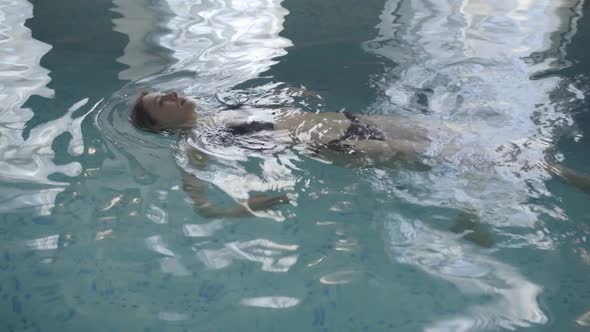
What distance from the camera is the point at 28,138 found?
11.6 ft

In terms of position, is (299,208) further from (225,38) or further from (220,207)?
(225,38)

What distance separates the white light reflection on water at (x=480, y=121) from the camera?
236cm

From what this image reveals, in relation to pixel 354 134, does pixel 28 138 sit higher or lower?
lower

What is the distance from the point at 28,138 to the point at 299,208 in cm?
186

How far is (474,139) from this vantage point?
297cm

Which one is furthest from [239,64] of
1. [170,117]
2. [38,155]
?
[38,155]

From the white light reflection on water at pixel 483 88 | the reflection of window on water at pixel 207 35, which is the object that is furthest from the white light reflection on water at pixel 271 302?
the reflection of window on water at pixel 207 35

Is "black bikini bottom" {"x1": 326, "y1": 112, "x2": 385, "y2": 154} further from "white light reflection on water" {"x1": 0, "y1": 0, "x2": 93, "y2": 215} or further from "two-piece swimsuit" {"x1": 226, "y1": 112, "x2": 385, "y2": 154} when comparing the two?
"white light reflection on water" {"x1": 0, "y1": 0, "x2": 93, "y2": 215}

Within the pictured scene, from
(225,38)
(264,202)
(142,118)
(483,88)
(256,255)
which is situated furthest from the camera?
(225,38)

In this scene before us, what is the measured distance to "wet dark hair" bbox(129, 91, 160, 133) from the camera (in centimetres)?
332

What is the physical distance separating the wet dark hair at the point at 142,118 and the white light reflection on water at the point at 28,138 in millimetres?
376

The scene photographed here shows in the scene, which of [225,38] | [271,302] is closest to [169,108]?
[271,302]

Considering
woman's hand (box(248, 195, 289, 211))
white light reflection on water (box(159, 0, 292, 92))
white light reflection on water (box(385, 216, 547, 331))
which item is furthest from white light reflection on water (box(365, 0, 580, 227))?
white light reflection on water (box(159, 0, 292, 92))

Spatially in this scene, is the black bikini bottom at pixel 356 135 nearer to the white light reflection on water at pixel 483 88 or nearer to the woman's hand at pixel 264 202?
the white light reflection on water at pixel 483 88
